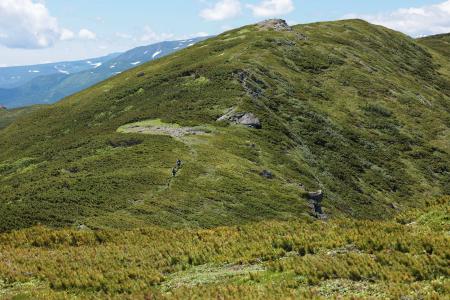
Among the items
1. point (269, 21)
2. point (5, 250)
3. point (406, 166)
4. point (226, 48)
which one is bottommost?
point (406, 166)

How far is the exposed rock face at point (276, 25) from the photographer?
132913 mm

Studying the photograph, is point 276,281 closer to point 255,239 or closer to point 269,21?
point 255,239

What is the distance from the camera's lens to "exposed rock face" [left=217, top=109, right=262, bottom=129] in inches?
2739

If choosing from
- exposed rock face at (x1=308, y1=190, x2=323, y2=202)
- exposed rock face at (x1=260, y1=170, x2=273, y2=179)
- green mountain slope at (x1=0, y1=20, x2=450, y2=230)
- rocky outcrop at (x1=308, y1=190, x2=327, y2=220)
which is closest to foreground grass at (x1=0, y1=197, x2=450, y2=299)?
green mountain slope at (x1=0, y1=20, x2=450, y2=230)

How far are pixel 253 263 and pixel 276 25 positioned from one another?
125 meters

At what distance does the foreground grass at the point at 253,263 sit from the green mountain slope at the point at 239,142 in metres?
17.8

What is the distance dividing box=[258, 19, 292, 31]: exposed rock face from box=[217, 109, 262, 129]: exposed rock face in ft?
226

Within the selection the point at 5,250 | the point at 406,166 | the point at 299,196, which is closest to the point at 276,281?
the point at 5,250

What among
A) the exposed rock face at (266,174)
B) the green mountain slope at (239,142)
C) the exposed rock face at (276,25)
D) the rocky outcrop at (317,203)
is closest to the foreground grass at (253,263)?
the green mountain slope at (239,142)

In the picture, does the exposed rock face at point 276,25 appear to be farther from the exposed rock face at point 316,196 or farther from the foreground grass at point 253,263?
the foreground grass at point 253,263

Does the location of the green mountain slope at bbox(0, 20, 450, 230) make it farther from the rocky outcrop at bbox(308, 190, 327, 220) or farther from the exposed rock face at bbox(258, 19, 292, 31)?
the exposed rock face at bbox(258, 19, 292, 31)

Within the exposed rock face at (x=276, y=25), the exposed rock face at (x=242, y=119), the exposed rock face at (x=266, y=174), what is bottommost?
the exposed rock face at (x=266, y=174)

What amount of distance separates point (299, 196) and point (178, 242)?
3242cm

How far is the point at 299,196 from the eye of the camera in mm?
53250
